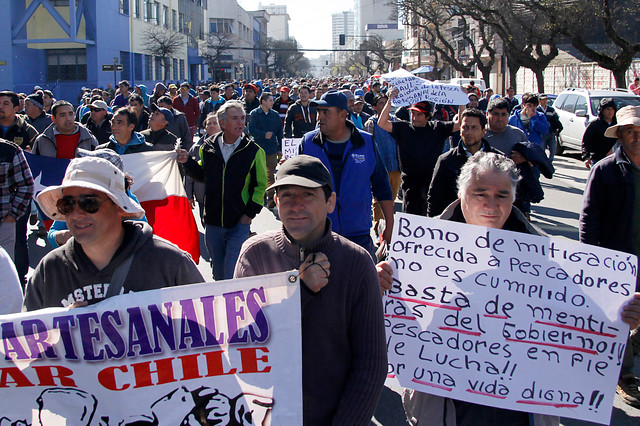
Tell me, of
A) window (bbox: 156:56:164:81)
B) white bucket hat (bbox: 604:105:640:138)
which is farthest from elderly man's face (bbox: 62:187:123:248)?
window (bbox: 156:56:164:81)

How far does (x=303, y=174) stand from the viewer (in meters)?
2.50

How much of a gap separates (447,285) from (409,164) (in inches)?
164

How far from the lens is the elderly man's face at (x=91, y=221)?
261cm

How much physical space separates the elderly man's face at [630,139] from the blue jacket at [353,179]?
178 centimetres

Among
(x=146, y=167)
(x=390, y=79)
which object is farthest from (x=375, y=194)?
(x=390, y=79)

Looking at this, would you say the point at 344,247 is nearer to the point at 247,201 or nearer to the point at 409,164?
the point at 247,201

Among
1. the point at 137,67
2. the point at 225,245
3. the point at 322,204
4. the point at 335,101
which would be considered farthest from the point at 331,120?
the point at 137,67

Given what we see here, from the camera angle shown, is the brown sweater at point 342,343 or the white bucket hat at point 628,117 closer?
the brown sweater at point 342,343

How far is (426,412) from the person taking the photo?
2.86 metres

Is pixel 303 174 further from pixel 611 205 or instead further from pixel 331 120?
pixel 611 205

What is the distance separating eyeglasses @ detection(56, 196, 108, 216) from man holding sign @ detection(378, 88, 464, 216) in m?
4.56

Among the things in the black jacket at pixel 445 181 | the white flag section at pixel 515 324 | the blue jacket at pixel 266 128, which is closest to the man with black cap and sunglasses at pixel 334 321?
the white flag section at pixel 515 324

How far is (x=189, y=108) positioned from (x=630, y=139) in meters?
13.0

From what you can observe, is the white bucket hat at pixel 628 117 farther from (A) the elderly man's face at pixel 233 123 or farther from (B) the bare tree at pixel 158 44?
(B) the bare tree at pixel 158 44
